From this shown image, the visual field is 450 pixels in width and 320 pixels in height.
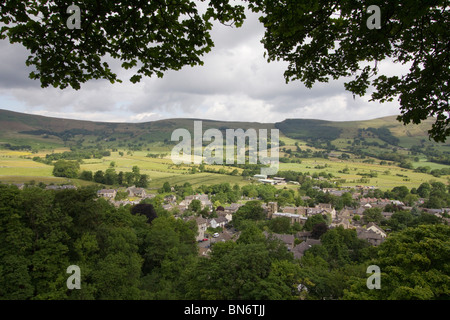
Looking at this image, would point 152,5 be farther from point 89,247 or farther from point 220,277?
point 89,247

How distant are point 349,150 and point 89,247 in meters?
148

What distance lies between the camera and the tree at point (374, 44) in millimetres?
3963

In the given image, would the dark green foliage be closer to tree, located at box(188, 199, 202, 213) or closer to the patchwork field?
tree, located at box(188, 199, 202, 213)

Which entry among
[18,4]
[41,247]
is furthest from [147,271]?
[18,4]

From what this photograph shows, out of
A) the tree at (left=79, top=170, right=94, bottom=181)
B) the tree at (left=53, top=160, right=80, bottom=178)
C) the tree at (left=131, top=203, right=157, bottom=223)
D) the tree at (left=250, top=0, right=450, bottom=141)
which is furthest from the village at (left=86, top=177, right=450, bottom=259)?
the tree at (left=250, top=0, right=450, bottom=141)

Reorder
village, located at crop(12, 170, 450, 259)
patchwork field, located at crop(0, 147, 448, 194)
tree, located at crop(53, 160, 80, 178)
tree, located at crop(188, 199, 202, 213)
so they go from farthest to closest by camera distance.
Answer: tree, located at crop(53, 160, 80, 178), patchwork field, located at crop(0, 147, 448, 194), tree, located at crop(188, 199, 202, 213), village, located at crop(12, 170, 450, 259)

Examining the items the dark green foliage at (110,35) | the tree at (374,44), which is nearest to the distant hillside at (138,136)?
the tree at (374,44)

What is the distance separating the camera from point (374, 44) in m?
4.79

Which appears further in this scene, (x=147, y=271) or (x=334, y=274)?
(x=147, y=271)

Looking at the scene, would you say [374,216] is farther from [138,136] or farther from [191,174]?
[138,136]

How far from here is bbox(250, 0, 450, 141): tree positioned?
3.96 meters

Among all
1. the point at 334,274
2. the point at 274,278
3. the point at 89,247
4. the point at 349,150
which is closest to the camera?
the point at 274,278
